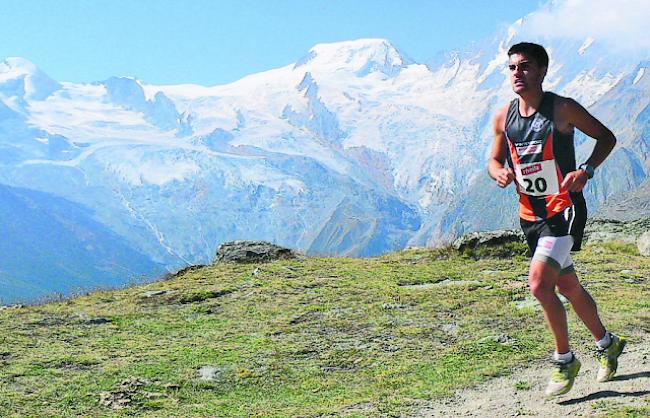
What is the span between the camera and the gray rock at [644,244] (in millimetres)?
16547

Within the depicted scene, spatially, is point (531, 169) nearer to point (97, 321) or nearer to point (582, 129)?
point (582, 129)

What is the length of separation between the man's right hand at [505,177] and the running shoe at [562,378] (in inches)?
75.3

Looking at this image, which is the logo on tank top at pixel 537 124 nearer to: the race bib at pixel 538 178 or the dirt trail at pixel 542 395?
the race bib at pixel 538 178

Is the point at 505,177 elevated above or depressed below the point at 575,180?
above

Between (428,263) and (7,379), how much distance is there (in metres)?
9.85

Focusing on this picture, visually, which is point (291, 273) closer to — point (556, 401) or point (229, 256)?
point (229, 256)

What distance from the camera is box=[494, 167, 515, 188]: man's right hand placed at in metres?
6.92

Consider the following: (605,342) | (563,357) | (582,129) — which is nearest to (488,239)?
(605,342)

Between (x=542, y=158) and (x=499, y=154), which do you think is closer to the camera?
(x=542, y=158)

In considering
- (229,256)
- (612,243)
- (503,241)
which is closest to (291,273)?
(229,256)

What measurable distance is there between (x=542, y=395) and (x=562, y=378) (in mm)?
294

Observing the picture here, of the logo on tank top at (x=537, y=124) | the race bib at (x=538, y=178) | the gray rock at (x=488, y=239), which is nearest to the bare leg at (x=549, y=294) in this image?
the race bib at (x=538, y=178)

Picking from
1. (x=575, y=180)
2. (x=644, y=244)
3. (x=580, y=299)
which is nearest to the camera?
(x=575, y=180)

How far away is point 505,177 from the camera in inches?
272
